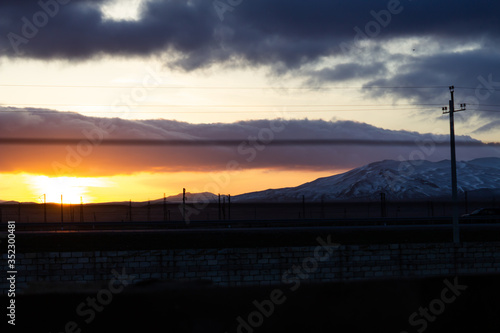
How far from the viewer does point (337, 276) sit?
906 inches

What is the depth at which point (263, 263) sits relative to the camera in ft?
74.5

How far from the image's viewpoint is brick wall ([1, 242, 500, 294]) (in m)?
21.6

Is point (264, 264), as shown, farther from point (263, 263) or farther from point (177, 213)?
point (177, 213)

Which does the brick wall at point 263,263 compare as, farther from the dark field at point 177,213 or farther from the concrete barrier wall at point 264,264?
the dark field at point 177,213

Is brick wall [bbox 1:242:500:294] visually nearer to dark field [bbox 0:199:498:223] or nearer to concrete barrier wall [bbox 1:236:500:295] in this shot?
concrete barrier wall [bbox 1:236:500:295]

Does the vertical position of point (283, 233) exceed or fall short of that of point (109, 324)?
it exceeds it

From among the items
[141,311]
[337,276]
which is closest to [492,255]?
[337,276]

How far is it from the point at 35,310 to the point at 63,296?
4.10 ft

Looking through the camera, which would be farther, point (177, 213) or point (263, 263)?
point (177, 213)

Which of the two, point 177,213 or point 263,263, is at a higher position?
point 263,263

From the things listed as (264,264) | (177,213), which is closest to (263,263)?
(264,264)

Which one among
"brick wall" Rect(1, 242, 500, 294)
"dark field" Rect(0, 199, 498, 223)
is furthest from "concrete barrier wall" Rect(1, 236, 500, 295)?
"dark field" Rect(0, 199, 498, 223)

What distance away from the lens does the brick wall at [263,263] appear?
851 inches

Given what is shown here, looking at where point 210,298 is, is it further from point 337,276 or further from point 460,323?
point 460,323
